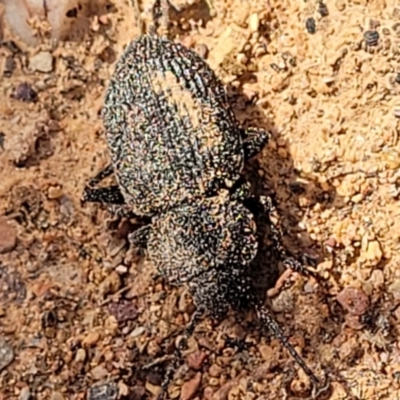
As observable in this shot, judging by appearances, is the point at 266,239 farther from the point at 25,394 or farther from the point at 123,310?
the point at 25,394

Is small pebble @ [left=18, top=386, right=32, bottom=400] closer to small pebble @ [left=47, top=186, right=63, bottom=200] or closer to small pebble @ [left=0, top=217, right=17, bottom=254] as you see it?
small pebble @ [left=0, top=217, right=17, bottom=254]

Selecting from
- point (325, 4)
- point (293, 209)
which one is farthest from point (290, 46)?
point (293, 209)

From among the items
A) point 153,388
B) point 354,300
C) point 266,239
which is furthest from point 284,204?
point 153,388

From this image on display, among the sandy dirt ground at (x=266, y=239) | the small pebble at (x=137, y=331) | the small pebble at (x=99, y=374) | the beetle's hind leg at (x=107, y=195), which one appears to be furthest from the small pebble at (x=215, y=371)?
the beetle's hind leg at (x=107, y=195)

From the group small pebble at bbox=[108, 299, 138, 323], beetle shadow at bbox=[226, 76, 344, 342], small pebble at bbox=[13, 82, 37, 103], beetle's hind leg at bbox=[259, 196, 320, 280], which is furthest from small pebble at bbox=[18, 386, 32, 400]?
small pebble at bbox=[13, 82, 37, 103]

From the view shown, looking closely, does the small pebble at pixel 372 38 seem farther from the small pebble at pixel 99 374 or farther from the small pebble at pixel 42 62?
the small pebble at pixel 99 374

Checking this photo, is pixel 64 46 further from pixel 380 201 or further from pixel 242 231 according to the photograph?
pixel 380 201
